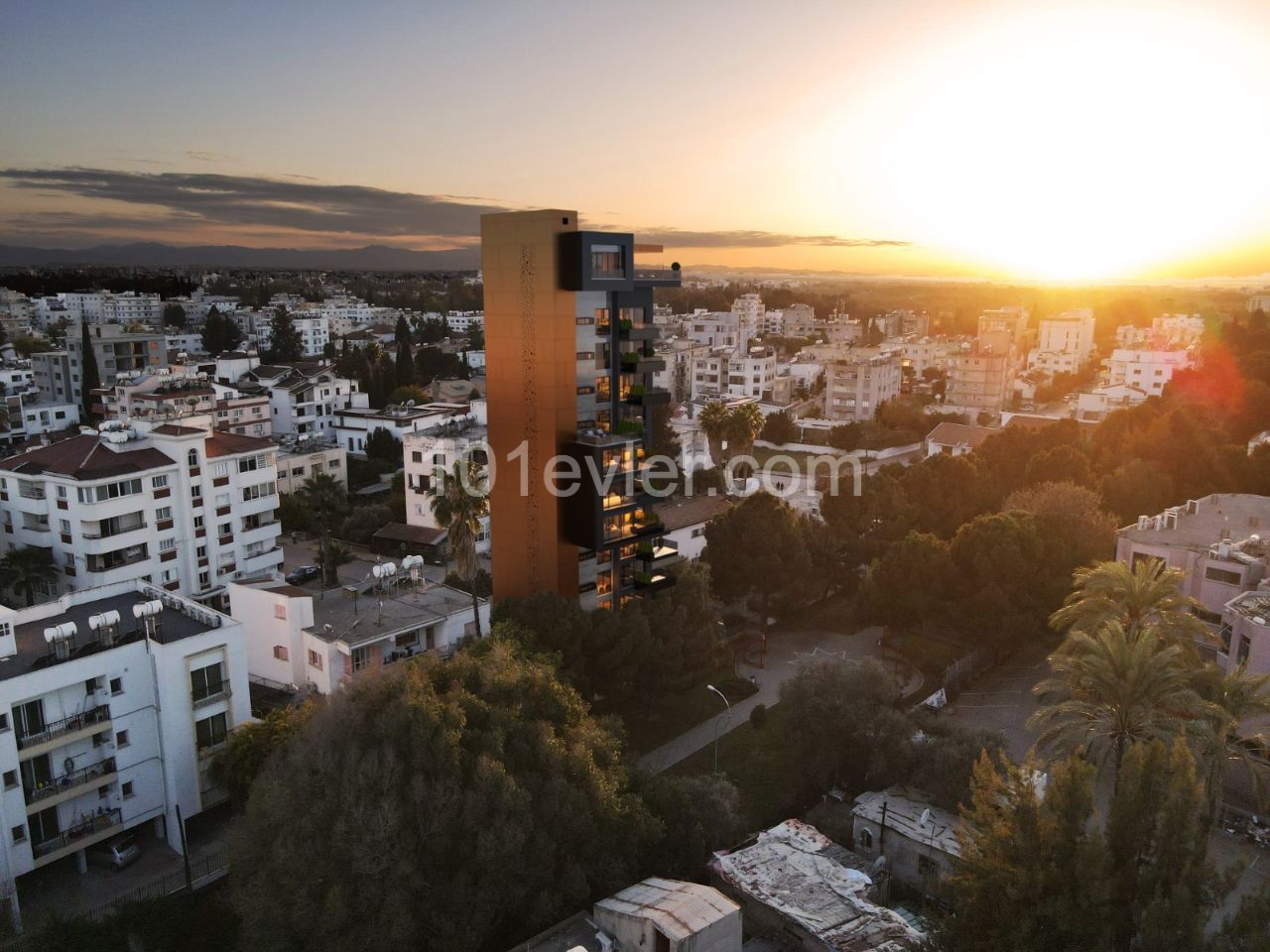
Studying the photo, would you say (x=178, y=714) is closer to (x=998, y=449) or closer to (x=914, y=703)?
(x=914, y=703)

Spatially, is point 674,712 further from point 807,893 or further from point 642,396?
point 642,396

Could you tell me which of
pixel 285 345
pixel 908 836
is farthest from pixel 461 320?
pixel 908 836

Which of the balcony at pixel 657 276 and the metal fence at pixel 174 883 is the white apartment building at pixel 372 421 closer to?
the balcony at pixel 657 276

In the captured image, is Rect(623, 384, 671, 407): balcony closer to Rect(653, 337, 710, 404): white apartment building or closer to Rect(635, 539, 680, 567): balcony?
Rect(635, 539, 680, 567): balcony

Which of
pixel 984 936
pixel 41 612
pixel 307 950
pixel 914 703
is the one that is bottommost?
pixel 914 703

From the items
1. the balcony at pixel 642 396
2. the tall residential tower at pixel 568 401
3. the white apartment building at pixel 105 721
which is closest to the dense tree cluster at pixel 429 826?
the white apartment building at pixel 105 721

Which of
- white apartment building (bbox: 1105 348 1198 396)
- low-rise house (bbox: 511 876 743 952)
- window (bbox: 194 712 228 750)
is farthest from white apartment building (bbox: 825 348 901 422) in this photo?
low-rise house (bbox: 511 876 743 952)

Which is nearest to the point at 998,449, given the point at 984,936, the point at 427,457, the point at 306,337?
the point at 427,457
